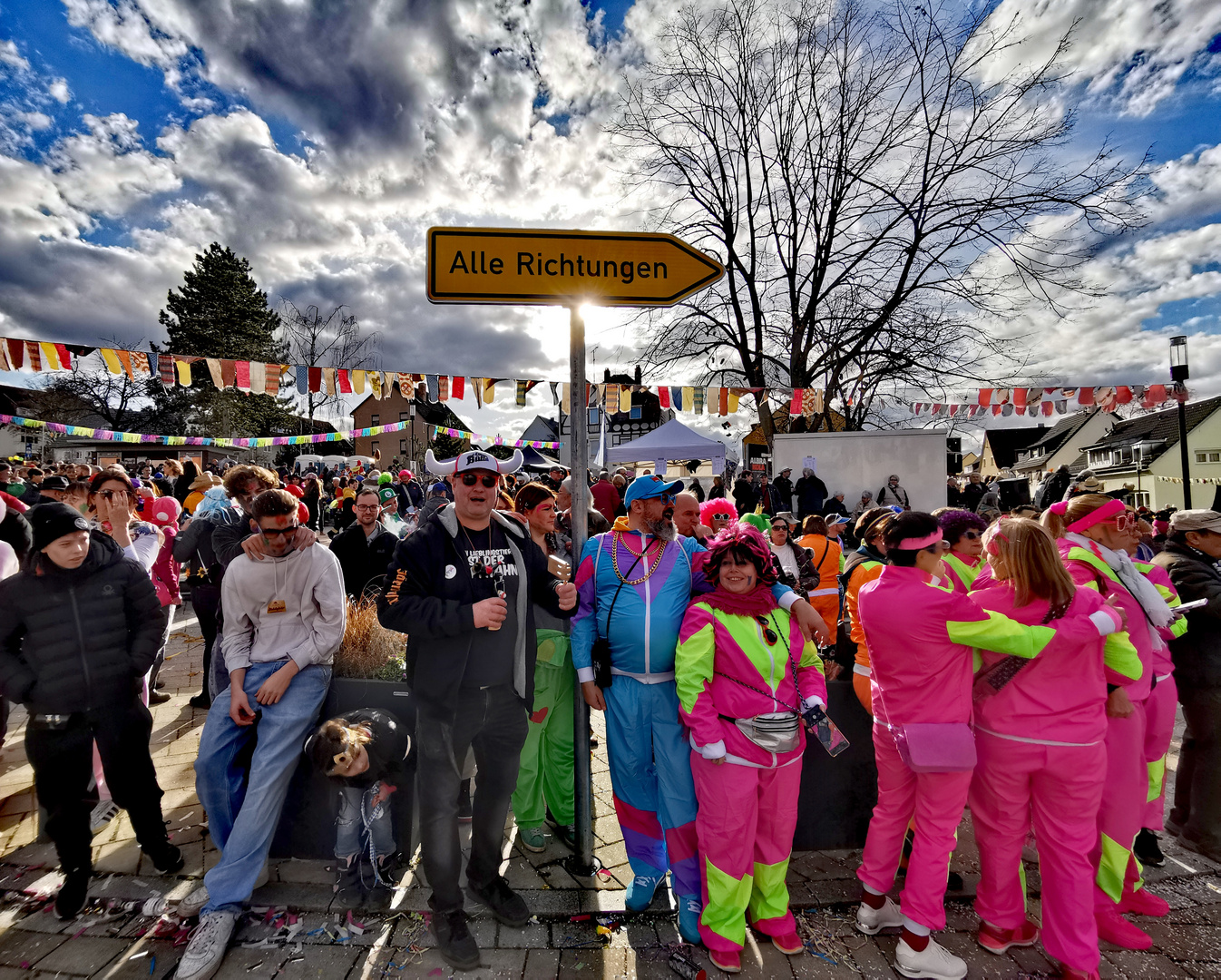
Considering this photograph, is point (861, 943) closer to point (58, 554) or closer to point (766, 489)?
point (58, 554)

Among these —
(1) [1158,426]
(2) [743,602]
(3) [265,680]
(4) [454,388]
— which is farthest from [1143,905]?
(1) [1158,426]

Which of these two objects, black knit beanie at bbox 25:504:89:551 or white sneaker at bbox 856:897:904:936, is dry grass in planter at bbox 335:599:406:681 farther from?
white sneaker at bbox 856:897:904:936

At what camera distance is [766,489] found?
1356 cm

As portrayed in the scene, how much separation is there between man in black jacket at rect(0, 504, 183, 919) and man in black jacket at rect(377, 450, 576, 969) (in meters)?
1.53

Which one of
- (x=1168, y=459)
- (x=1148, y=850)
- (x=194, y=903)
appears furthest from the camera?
(x=1168, y=459)

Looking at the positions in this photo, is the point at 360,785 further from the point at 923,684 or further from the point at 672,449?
the point at 672,449

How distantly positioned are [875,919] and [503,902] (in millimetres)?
1651

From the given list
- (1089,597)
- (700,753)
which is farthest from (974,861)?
(700,753)

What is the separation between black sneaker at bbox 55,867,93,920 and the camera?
2498 mm

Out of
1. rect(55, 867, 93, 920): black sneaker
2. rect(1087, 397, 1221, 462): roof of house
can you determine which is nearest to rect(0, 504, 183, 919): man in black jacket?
rect(55, 867, 93, 920): black sneaker

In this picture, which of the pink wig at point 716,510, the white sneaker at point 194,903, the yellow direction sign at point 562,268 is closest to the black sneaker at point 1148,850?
the pink wig at point 716,510

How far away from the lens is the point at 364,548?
4.61 m

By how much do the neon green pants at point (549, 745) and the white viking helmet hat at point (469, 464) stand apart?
1.06 meters

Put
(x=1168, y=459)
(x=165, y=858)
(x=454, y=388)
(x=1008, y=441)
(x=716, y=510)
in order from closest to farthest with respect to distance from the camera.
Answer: (x=165, y=858) → (x=716, y=510) → (x=454, y=388) → (x=1168, y=459) → (x=1008, y=441)
